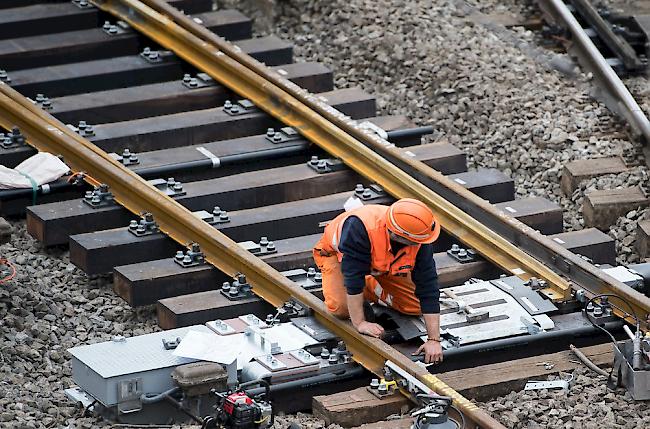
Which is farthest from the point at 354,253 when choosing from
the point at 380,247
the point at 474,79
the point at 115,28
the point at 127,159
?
the point at 115,28

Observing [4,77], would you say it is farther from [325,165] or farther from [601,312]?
[601,312]

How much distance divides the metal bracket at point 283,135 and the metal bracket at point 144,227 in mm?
1503

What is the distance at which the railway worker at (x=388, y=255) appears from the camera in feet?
31.3

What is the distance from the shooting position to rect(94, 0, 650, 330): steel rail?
10680 millimetres

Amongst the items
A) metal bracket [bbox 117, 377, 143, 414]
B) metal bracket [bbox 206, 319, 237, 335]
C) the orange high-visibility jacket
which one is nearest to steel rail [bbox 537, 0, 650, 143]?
the orange high-visibility jacket

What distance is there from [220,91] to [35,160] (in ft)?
6.11

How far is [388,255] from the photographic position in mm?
9727

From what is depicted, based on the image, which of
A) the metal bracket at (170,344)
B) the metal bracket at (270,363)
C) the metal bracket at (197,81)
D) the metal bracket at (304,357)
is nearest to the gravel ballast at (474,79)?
the metal bracket at (197,81)

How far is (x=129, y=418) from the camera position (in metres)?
9.36

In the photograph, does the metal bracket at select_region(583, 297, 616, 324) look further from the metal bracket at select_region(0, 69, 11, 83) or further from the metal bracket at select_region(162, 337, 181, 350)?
the metal bracket at select_region(0, 69, 11, 83)

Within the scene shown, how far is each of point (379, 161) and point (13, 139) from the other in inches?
93.4

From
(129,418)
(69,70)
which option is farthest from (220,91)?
(129,418)

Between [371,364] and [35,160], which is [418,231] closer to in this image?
[371,364]

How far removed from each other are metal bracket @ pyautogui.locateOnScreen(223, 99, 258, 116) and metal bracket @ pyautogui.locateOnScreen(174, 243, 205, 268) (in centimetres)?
207
